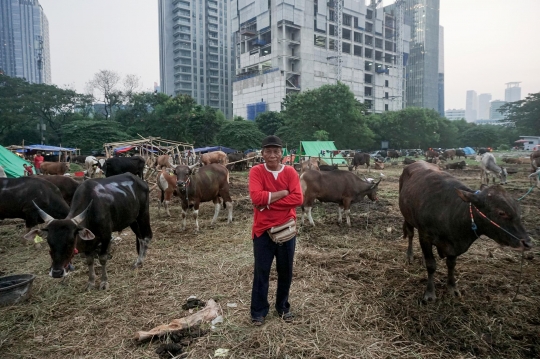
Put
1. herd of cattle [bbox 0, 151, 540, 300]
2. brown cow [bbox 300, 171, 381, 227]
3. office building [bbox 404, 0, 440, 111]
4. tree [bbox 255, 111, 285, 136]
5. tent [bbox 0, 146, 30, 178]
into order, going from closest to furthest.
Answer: herd of cattle [bbox 0, 151, 540, 300] < brown cow [bbox 300, 171, 381, 227] < tent [bbox 0, 146, 30, 178] < tree [bbox 255, 111, 285, 136] < office building [bbox 404, 0, 440, 111]

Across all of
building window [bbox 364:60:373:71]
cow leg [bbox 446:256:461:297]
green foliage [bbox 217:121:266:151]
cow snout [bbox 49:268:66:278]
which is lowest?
cow leg [bbox 446:256:461:297]

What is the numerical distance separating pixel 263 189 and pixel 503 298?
3.80 metres

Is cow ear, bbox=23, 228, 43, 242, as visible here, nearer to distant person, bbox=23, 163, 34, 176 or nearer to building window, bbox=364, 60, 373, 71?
distant person, bbox=23, 163, 34, 176

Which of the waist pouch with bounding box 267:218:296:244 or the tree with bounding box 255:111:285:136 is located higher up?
the tree with bounding box 255:111:285:136

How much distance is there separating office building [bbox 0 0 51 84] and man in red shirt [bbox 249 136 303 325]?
112 meters

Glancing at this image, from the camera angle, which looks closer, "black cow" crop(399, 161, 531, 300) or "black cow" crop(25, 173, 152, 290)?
"black cow" crop(399, 161, 531, 300)

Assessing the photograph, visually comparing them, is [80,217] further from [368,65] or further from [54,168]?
[368,65]

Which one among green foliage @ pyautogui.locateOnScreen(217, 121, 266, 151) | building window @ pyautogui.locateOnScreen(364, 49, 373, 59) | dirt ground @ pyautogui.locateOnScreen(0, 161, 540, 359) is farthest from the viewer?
building window @ pyautogui.locateOnScreen(364, 49, 373, 59)

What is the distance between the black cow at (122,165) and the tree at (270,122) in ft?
117

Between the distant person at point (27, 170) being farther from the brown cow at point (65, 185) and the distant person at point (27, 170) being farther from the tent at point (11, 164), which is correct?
the brown cow at point (65, 185)

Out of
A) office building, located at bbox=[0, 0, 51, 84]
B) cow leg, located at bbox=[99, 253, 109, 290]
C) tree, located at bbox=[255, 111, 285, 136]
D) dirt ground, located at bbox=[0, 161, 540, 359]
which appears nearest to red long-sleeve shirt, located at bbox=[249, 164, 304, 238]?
dirt ground, located at bbox=[0, 161, 540, 359]

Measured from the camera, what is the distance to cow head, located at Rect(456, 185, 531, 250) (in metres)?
3.69

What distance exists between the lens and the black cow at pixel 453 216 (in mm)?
3766

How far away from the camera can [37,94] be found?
43.9m
